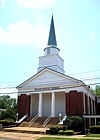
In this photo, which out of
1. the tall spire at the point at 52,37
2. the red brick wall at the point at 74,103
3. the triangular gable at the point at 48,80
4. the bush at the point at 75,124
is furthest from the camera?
the tall spire at the point at 52,37

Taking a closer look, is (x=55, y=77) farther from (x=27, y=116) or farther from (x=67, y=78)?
(x=27, y=116)

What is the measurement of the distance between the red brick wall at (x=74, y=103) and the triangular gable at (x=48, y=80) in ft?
6.80

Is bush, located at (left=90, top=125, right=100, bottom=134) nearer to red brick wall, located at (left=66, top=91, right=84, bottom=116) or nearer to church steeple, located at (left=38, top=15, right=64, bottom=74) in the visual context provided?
red brick wall, located at (left=66, top=91, right=84, bottom=116)

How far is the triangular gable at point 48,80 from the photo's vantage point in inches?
1436

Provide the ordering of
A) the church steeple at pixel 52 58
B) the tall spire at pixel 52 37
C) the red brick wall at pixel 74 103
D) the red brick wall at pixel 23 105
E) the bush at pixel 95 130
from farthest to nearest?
1. the tall spire at pixel 52 37
2. the church steeple at pixel 52 58
3. the red brick wall at pixel 23 105
4. the red brick wall at pixel 74 103
5. the bush at pixel 95 130

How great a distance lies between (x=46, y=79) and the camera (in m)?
38.6

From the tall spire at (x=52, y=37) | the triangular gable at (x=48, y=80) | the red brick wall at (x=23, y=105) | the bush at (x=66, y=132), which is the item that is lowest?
the bush at (x=66, y=132)

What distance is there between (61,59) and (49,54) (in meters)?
3.51

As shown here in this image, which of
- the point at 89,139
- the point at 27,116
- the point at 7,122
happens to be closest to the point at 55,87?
the point at 27,116

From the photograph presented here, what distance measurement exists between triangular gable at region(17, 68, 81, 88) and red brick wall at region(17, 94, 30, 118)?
219 cm

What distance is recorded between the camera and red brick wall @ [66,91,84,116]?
34.4 m

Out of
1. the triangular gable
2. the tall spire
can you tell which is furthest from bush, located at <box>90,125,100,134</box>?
the tall spire

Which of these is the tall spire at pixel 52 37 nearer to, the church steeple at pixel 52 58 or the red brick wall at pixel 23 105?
the church steeple at pixel 52 58

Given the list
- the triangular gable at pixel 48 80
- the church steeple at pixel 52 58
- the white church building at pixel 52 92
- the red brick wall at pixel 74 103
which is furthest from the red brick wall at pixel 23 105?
the red brick wall at pixel 74 103
